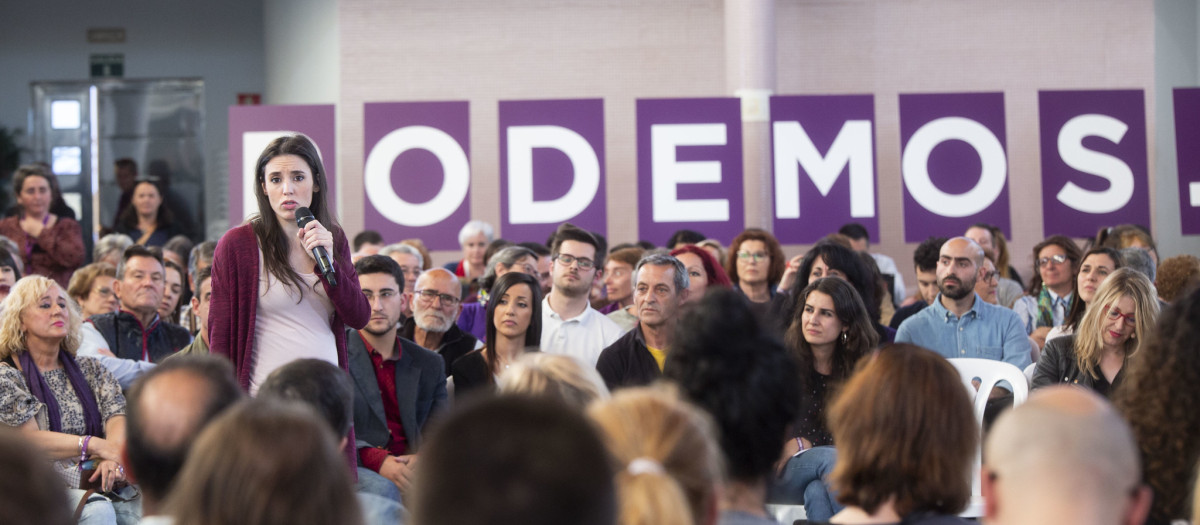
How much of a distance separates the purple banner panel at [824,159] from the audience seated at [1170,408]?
527 centimetres

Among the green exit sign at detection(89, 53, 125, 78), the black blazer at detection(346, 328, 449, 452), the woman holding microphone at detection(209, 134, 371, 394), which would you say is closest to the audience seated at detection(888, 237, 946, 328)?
the black blazer at detection(346, 328, 449, 452)

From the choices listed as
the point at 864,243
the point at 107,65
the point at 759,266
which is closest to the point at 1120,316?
the point at 759,266

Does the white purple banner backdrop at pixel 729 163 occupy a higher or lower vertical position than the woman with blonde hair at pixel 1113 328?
higher

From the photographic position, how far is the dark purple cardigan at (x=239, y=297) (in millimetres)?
2951

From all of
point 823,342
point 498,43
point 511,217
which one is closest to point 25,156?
point 498,43

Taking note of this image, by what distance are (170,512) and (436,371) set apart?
9.42 feet

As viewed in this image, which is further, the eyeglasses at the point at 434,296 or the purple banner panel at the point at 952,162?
the purple banner panel at the point at 952,162

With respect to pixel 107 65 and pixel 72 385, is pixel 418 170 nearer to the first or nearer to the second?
pixel 72 385

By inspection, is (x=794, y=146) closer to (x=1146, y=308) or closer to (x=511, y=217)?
(x=511, y=217)

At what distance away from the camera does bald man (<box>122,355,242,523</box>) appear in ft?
5.93

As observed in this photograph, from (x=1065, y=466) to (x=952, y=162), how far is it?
6.32m

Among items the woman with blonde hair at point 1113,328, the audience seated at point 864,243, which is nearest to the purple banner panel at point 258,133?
the audience seated at point 864,243

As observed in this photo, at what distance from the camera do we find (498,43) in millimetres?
9688

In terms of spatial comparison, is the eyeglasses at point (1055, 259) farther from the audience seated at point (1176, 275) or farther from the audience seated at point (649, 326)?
the audience seated at point (649, 326)
